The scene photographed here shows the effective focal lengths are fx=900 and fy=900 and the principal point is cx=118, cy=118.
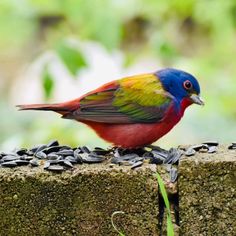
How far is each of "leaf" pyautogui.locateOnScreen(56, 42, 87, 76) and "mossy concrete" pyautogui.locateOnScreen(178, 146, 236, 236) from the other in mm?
1891

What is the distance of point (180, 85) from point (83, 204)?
117 cm

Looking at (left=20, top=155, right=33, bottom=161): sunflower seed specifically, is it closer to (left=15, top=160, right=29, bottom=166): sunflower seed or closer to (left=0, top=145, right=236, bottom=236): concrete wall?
(left=15, top=160, right=29, bottom=166): sunflower seed

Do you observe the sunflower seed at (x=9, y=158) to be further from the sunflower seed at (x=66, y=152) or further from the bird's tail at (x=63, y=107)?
the bird's tail at (x=63, y=107)

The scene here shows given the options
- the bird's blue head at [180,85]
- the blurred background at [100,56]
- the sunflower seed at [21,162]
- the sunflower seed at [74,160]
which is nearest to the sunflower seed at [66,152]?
the sunflower seed at [74,160]

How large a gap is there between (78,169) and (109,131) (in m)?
0.72

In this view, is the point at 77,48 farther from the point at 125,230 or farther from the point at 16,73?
the point at 16,73

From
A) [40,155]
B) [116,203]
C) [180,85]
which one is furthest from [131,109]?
[116,203]

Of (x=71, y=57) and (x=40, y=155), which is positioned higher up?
(x=71, y=57)

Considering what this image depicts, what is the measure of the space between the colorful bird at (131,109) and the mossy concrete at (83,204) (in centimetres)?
68

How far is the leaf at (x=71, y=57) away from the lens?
5.27 metres

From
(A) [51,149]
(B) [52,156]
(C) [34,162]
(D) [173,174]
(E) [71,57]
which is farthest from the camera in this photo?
(E) [71,57]

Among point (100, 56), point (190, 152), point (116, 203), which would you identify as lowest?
point (100, 56)

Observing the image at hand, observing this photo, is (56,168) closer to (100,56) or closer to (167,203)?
(167,203)

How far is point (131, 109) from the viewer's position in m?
4.32
